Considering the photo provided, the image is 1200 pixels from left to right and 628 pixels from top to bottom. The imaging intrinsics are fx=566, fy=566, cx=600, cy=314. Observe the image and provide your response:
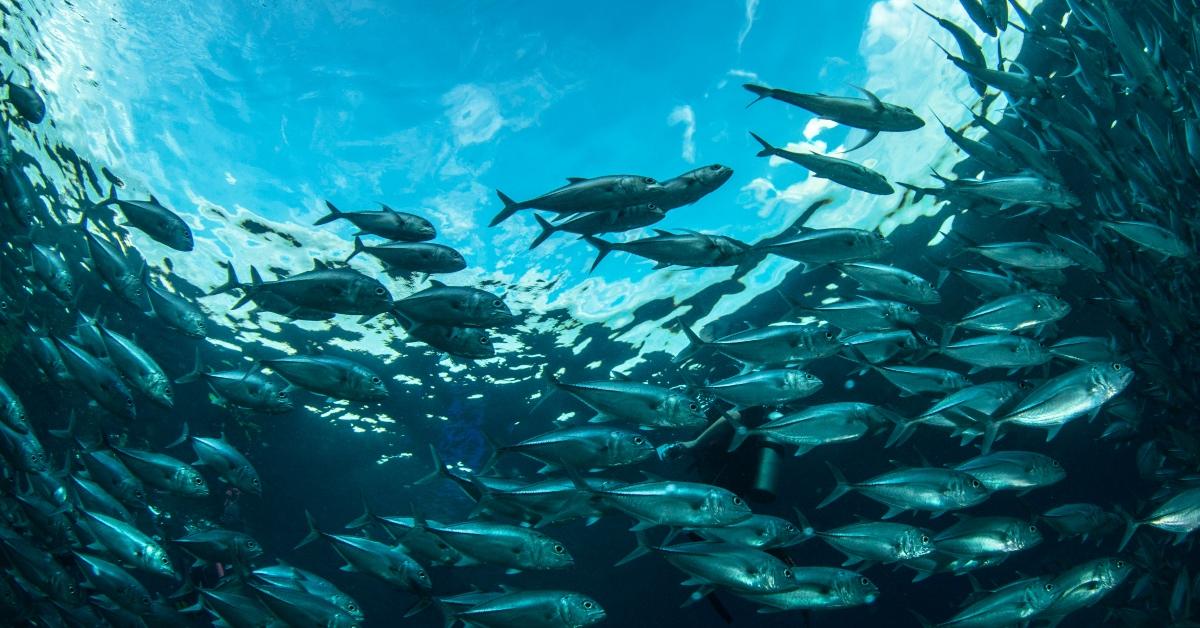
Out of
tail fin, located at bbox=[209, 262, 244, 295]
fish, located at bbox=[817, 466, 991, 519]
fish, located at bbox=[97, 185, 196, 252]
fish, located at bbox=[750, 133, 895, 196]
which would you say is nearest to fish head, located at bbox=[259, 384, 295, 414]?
tail fin, located at bbox=[209, 262, 244, 295]

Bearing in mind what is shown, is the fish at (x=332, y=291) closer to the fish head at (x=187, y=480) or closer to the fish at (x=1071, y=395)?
the fish head at (x=187, y=480)

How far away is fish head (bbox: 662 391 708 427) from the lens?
4633mm

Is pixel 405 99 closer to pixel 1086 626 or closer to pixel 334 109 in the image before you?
pixel 334 109

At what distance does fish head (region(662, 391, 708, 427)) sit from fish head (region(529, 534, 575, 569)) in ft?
4.73

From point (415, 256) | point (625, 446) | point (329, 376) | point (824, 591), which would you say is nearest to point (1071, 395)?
point (824, 591)

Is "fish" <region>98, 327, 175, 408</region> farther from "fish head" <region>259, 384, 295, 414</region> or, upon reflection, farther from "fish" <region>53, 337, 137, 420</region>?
"fish head" <region>259, 384, 295, 414</region>

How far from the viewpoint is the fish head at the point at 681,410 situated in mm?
4633

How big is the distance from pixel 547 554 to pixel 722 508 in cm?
153

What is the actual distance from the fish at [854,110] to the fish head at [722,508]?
283cm

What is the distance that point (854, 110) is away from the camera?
13.7 ft

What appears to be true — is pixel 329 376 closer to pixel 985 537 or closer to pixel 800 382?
pixel 800 382

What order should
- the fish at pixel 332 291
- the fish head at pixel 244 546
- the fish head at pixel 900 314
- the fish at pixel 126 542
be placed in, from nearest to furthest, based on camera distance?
the fish at pixel 332 291, the fish head at pixel 900 314, the fish at pixel 126 542, the fish head at pixel 244 546

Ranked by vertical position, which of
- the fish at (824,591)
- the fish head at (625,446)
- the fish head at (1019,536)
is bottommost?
the fish head at (1019,536)

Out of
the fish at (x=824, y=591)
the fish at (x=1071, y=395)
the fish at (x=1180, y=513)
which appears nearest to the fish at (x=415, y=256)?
the fish at (x=824, y=591)
